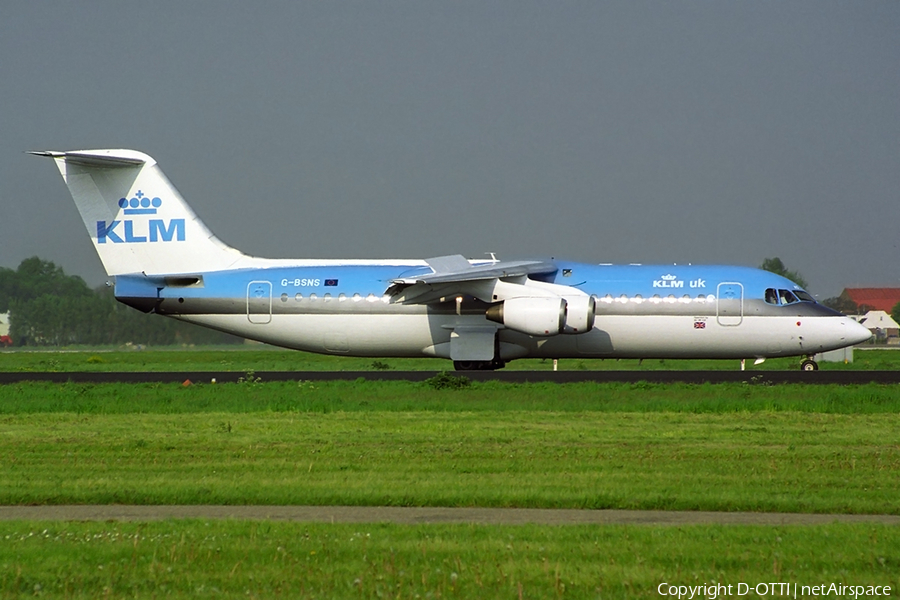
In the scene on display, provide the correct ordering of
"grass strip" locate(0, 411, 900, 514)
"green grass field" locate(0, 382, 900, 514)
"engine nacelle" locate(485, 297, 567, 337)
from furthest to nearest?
"engine nacelle" locate(485, 297, 567, 337) → "green grass field" locate(0, 382, 900, 514) → "grass strip" locate(0, 411, 900, 514)

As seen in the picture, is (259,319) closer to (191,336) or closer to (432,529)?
(432,529)

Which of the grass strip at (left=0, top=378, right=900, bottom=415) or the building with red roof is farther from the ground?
the building with red roof

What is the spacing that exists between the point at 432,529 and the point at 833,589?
373cm

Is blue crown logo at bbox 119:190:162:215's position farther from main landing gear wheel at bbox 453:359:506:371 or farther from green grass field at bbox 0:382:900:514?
main landing gear wheel at bbox 453:359:506:371

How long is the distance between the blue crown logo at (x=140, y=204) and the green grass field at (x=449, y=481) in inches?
439

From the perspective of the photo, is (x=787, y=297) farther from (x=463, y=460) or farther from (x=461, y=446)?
(x=463, y=460)

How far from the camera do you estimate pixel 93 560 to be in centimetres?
855

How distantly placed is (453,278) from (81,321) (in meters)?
56.7

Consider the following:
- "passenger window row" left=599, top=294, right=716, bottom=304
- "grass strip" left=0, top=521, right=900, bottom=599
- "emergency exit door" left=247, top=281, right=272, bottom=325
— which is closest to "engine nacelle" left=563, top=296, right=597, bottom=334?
"passenger window row" left=599, top=294, right=716, bottom=304

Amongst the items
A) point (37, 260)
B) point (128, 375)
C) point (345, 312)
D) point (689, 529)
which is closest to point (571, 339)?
point (345, 312)

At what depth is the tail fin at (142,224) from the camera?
34.7 meters

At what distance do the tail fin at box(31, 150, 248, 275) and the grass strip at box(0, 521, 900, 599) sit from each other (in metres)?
25.5

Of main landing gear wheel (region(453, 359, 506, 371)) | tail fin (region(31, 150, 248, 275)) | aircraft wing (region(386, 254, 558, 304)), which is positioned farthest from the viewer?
tail fin (region(31, 150, 248, 275))

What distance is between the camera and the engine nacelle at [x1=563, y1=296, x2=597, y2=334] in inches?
1214
